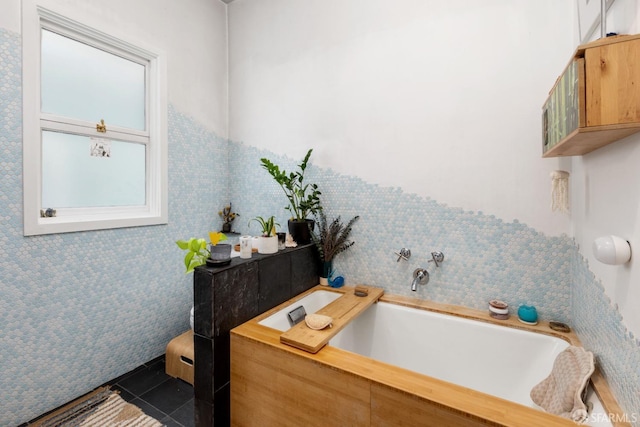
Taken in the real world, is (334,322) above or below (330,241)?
below

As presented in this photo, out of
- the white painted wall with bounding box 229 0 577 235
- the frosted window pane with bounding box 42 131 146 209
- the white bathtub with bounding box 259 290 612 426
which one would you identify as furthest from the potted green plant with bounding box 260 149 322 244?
the frosted window pane with bounding box 42 131 146 209

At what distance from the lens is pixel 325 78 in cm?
224

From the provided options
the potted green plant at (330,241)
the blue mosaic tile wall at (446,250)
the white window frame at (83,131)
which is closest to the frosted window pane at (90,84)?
the white window frame at (83,131)

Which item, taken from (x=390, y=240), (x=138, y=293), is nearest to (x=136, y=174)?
(x=138, y=293)

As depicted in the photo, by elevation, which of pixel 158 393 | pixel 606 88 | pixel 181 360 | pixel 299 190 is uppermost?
pixel 606 88

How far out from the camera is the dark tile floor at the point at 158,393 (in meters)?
1.72

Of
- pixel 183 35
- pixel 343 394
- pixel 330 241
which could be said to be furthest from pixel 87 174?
pixel 343 394

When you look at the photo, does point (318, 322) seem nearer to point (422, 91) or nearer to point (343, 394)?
point (343, 394)

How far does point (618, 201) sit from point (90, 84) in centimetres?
283

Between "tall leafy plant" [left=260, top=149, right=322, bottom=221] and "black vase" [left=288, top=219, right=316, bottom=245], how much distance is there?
2.5 inches

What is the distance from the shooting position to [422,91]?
1.90 metres

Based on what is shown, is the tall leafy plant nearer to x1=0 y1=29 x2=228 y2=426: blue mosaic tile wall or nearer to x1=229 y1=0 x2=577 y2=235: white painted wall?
x1=229 y1=0 x2=577 y2=235: white painted wall

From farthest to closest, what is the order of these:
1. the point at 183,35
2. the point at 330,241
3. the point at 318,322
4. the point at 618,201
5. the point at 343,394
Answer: the point at 183,35 → the point at 330,241 → the point at 318,322 → the point at 343,394 → the point at 618,201

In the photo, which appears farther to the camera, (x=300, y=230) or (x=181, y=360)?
(x=300, y=230)
